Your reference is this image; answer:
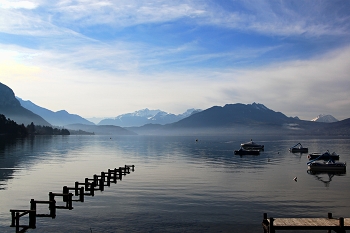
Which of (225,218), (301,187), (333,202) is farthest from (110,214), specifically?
(301,187)

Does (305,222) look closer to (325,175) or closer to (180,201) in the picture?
(180,201)

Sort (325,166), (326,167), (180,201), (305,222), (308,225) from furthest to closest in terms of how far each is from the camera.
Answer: (325,166) → (326,167) → (180,201) → (305,222) → (308,225)

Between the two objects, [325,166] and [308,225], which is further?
[325,166]

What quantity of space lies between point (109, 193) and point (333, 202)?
3358 centimetres

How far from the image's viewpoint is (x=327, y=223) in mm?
30656

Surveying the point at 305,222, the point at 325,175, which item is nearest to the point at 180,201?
the point at 305,222

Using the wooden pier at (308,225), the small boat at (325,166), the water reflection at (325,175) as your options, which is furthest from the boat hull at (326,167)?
the wooden pier at (308,225)

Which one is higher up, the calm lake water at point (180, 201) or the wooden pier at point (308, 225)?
the wooden pier at point (308, 225)

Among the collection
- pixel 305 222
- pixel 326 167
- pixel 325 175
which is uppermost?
pixel 305 222

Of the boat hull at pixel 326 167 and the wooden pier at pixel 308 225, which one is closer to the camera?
the wooden pier at pixel 308 225

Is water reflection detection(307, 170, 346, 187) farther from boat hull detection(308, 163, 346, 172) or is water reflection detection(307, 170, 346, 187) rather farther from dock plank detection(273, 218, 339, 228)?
dock plank detection(273, 218, 339, 228)

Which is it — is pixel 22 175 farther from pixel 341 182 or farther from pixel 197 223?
pixel 341 182

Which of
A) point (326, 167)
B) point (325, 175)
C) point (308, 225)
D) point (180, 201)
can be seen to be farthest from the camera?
point (326, 167)

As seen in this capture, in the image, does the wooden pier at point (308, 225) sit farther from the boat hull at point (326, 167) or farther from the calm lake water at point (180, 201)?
the boat hull at point (326, 167)
